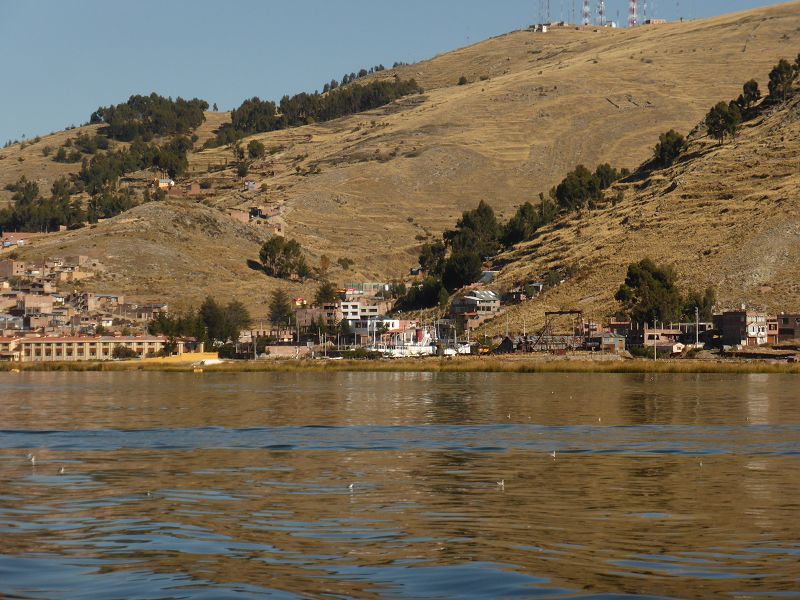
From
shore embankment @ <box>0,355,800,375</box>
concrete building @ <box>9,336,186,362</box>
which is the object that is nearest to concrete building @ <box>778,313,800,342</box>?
shore embankment @ <box>0,355,800,375</box>

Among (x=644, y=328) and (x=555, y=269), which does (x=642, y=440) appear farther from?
(x=555, y=269)

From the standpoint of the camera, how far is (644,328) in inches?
5320

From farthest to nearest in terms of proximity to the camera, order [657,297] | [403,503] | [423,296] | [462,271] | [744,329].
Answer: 1. [423,296]
2. [462,271]
3. [657,297]
4. [744,329]
5. [403,503]

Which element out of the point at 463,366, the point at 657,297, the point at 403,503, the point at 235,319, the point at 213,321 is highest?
the point at 657,297

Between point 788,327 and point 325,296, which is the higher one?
point 325,296

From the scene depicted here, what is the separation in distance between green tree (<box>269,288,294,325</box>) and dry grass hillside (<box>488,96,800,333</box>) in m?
30.9

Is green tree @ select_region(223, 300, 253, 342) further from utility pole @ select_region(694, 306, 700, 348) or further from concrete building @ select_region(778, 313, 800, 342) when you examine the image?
concrete building @ select_region(778, 313, 800, 342)

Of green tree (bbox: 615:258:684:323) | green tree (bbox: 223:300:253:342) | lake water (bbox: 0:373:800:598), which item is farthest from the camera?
green tree (bbox: 223:300:253:342)

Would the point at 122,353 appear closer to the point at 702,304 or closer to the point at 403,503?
the point at 702,304

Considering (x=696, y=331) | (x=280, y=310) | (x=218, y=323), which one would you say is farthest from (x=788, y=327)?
(x=280, y=310)

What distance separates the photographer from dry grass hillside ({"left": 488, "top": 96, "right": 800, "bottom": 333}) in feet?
473

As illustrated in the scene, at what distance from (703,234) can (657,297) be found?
2473 centimetres

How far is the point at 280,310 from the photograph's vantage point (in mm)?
179625

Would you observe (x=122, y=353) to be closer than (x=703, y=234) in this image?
Yes
